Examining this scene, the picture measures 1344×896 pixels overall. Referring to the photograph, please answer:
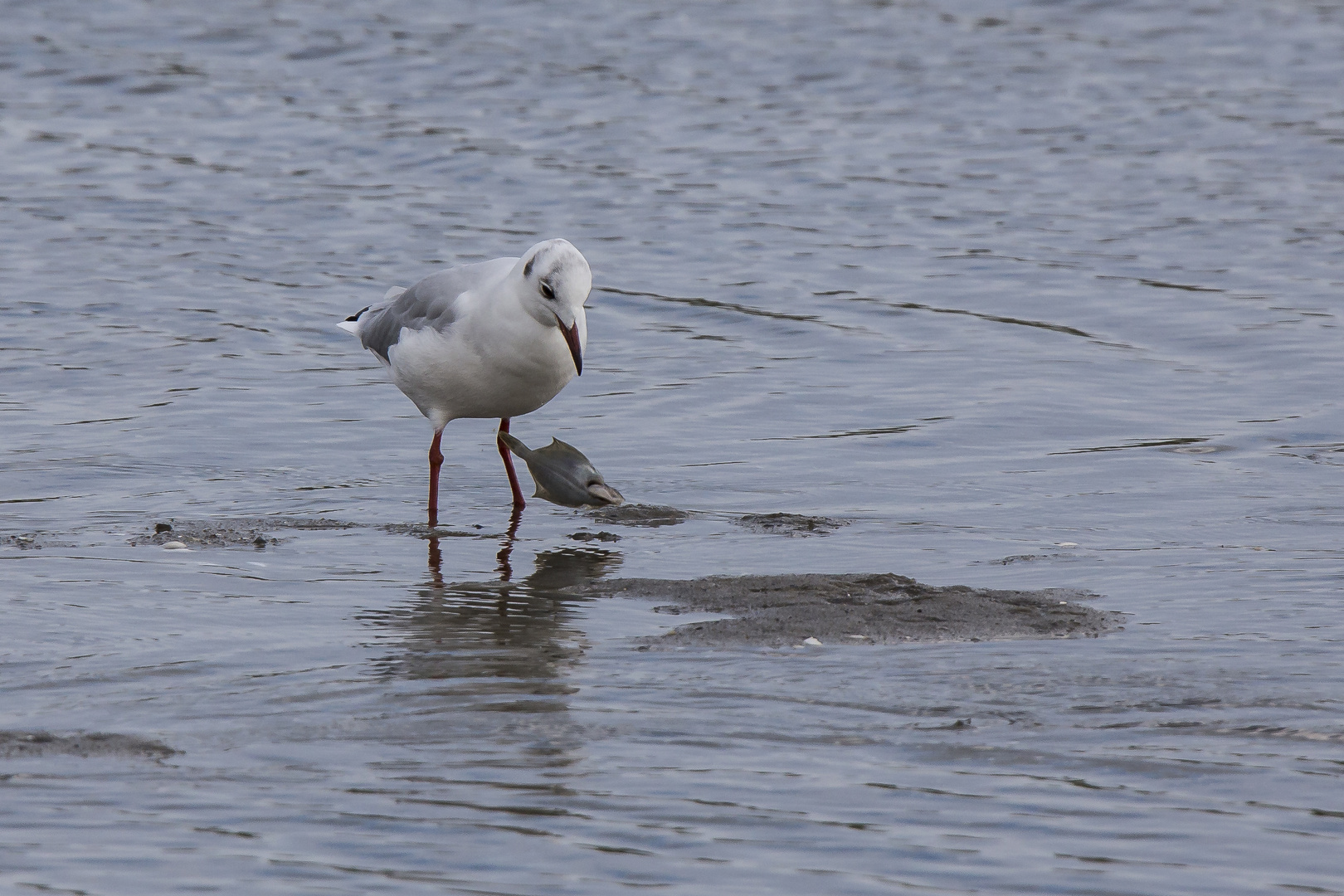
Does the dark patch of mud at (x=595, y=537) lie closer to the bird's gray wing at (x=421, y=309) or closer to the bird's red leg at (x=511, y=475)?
the bird's red leg at (x=511, y=475)

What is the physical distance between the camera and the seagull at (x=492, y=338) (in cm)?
738

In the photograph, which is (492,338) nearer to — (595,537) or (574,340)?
(574,340)

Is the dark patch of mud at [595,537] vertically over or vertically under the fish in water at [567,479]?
under

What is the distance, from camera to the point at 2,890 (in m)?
4.08

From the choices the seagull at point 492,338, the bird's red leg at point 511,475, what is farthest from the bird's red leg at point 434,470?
the bird's red leg at point 511,475

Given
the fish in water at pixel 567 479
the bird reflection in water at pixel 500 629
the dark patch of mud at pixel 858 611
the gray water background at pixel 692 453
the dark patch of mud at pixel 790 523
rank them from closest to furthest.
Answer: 1. the gray water background at pixel 692 453
2. the bird reflection in water at pixel 500 629
3. the dark patch of mud at pixel 858 611
4. the dark patch of mud at pixel 790 523
5. the fish in water at pixel 567 479

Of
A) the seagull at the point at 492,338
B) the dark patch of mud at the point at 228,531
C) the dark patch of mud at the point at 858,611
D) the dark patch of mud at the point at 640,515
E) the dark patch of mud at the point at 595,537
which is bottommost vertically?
the dark patch of mud at the point at 595,537

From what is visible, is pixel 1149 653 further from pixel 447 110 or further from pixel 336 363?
pixel 447 110

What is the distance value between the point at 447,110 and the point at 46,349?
8.70 metres

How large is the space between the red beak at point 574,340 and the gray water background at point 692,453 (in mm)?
782

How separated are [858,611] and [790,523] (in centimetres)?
158

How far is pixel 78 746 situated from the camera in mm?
4848

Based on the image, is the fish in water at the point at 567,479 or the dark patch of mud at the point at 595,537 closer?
the dark patch of mud at the point at 595,537

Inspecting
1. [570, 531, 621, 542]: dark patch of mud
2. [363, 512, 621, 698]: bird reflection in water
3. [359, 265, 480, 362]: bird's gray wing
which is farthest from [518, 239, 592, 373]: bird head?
[363, 512, 621, 698]: bird reflection in water
